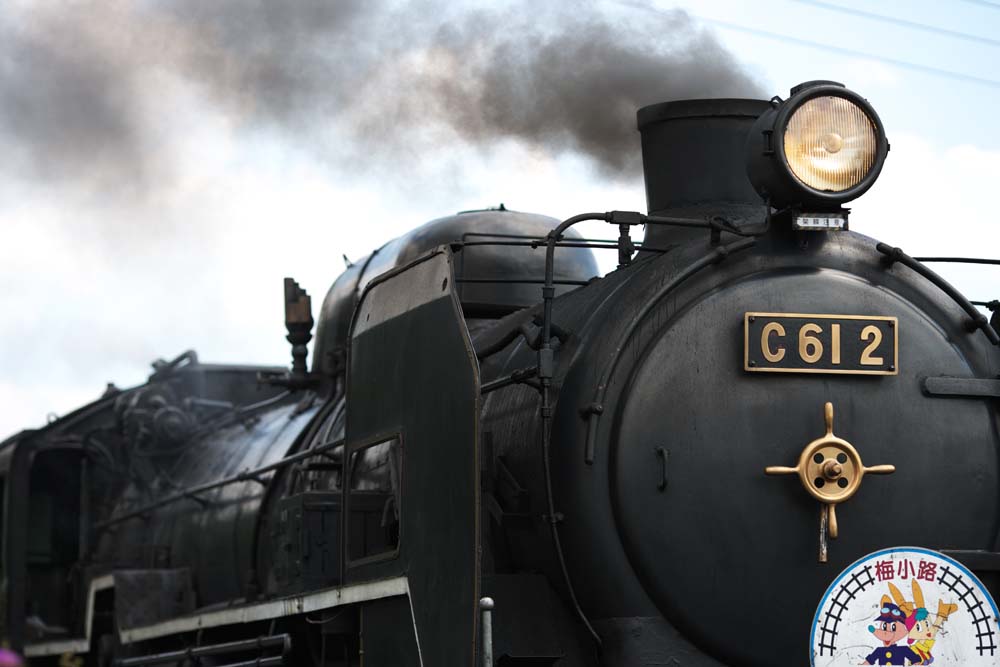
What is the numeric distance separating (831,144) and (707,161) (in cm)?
98

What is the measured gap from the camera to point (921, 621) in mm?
4824

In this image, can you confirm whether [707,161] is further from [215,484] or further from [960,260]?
[215,484]

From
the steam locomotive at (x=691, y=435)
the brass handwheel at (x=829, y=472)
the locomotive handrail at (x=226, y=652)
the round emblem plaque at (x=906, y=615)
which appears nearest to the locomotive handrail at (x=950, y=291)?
the steam locomotive at (x=691, y=435)

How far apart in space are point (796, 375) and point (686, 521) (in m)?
0.63

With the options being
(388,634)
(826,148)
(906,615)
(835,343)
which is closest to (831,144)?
(826,148)

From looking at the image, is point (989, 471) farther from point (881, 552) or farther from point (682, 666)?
point (682, 666)

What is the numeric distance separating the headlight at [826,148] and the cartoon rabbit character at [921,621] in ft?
4.65

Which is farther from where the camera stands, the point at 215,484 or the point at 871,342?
the point at 215,484

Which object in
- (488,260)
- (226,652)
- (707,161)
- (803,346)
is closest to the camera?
(803,346)

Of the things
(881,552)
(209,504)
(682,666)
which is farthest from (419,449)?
(209,504)

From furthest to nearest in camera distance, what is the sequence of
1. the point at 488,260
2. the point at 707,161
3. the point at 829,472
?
the point at 488,260 < the point at 707,161 < the point at 829,472

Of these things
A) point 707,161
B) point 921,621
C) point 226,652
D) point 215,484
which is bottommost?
point 226,652

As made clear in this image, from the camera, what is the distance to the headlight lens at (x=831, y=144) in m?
5.47

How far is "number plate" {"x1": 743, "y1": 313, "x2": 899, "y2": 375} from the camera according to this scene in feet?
17.8
